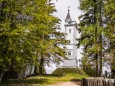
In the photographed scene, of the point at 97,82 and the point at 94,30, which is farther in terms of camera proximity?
the point at 94,30

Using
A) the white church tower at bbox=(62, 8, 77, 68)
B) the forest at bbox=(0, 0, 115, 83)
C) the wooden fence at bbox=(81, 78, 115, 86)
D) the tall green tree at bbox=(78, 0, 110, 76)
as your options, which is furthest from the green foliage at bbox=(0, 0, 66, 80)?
the white church tower at bbox=(62, 8, 77, 68)

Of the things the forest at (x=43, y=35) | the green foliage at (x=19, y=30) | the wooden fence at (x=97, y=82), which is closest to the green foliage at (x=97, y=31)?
the forest at (x=43, y=35)

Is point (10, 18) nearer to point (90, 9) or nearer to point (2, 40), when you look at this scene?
point (2, 40)

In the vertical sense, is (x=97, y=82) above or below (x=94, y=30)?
below

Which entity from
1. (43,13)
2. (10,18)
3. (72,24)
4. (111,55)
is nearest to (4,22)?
(10,18)

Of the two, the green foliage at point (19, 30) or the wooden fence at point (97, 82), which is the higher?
the green foliage at point (19, 30)

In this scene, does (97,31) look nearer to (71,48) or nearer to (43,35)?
(43,35)

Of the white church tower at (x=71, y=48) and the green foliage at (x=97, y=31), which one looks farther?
the white church tower at (x=71, y=48)

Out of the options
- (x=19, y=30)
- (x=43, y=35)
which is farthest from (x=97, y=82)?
(x=43, y=35)

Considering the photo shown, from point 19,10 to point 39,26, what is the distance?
1832 millimetres

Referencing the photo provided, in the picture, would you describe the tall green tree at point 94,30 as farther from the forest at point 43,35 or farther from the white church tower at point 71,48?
the white church tower at point 71,48

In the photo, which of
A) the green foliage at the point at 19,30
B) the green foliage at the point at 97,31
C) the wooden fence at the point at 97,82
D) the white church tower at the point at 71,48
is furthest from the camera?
the white church tower at the point at 71,48

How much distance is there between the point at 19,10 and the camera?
17734 millimetres

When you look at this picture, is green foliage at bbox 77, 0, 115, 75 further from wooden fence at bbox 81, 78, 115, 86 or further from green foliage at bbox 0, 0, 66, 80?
wooden fence at bbox 81, 78, 115, 86
